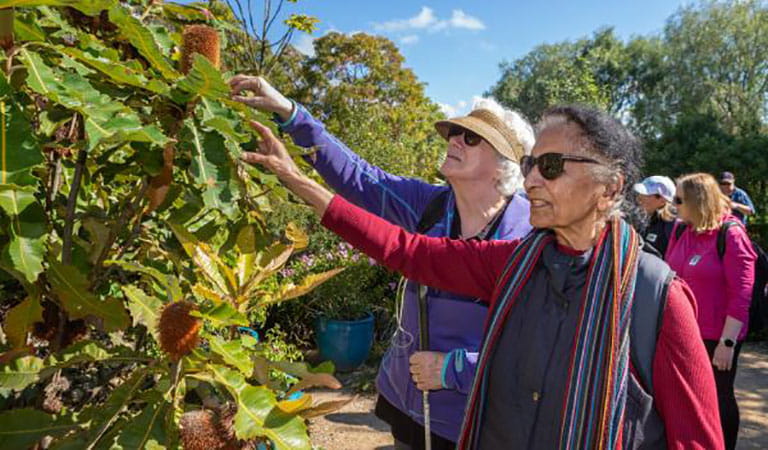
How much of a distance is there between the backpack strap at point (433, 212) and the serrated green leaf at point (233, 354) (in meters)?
1.09

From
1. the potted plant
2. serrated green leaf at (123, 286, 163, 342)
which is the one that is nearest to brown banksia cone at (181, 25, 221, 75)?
serrated green leaf at (123, 286, 163, 342)

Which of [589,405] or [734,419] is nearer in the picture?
[589,405]

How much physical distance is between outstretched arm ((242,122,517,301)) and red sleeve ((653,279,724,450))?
0.62 metres

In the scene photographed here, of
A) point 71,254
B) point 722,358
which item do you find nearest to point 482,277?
point 71,254

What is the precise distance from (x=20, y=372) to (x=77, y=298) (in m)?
0.27

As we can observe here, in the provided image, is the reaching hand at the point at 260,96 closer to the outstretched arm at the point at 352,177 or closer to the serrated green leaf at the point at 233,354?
the outstretched arm at the point at 352,177

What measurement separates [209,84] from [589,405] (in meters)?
1.29

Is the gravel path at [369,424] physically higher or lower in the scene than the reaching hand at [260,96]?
lower

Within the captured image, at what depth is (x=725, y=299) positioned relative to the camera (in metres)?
3.98

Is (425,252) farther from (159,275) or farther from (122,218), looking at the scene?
(122,218)

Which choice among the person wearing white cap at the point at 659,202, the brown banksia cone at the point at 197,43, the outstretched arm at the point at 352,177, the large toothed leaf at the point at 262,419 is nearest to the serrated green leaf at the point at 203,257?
the large toothed leaf at the point at 262,419

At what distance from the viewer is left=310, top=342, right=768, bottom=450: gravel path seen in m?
5.09

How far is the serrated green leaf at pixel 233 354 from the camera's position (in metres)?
1.56

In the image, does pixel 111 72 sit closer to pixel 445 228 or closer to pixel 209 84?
pixel 209 84
